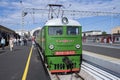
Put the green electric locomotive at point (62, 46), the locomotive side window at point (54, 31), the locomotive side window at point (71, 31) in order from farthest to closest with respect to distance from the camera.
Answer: the locomotive side window at point (71, 31), the locomotive side window at point (54, 31), the green electric locomotive at point (62, 46)

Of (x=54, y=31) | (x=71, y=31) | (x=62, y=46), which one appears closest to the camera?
(x=62, y=46)

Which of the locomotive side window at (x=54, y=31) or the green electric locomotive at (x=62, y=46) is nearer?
the green electric locomotive at (x=62, y=46)

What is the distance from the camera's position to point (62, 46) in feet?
39.2

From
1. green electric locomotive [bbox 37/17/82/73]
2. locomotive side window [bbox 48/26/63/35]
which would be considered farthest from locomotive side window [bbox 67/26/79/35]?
locomotive side window [bbox 48/26/63/35]

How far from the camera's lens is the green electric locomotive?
11875 mm

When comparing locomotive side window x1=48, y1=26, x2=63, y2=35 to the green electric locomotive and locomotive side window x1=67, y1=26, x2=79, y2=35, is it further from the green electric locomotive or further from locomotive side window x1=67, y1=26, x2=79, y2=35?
locomotive side window x1=67, y1=26, x2=79, y2=35

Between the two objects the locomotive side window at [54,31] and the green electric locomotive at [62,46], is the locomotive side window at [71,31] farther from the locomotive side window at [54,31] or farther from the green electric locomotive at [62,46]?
the locomotive side window at [54,31]

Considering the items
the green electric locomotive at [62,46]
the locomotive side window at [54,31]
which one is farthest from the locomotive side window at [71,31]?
the locomotive side window at [54,31]

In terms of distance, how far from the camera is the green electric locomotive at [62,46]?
1188 centimetres

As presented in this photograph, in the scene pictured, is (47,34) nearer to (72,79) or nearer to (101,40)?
(72,79)

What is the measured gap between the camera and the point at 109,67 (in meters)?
11.6

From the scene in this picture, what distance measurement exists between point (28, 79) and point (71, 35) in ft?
11.0

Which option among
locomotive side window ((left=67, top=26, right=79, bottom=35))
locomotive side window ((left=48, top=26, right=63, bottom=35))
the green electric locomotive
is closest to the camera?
the green electric locomotive

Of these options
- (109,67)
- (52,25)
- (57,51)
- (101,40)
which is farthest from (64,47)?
(101,40)
